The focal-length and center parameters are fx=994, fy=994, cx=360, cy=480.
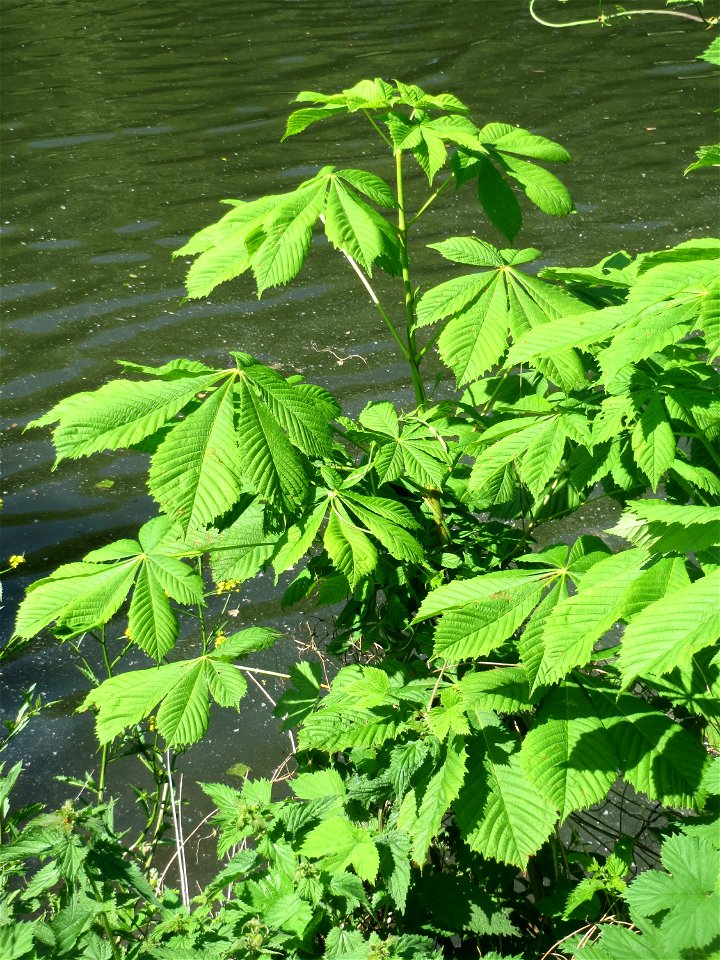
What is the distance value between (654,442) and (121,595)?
909mm

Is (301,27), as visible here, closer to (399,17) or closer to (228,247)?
(399,17)

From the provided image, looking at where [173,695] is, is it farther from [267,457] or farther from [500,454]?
[500,454]

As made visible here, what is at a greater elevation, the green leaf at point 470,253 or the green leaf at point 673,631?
the green leaf at point 470,253

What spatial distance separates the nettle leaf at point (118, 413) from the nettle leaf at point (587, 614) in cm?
64

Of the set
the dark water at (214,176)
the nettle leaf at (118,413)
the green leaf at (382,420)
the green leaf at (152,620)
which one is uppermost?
the nettle leaf at (118,413)

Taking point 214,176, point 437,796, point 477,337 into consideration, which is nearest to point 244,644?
point 437,796

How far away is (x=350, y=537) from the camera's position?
159cm

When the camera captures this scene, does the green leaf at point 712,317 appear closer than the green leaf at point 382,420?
Yes

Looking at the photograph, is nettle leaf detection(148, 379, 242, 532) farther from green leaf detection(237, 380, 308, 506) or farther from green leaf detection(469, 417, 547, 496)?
green leaf detection(469, 417, 547, 496)

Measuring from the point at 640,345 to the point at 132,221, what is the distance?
5.58 metres

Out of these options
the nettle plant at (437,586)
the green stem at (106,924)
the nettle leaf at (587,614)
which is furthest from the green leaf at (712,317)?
the green stem at (106,924)

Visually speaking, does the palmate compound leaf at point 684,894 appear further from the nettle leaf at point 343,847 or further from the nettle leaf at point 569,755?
the nettle leaf at point 343,847

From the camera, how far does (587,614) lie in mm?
1413

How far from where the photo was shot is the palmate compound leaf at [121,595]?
163cm
